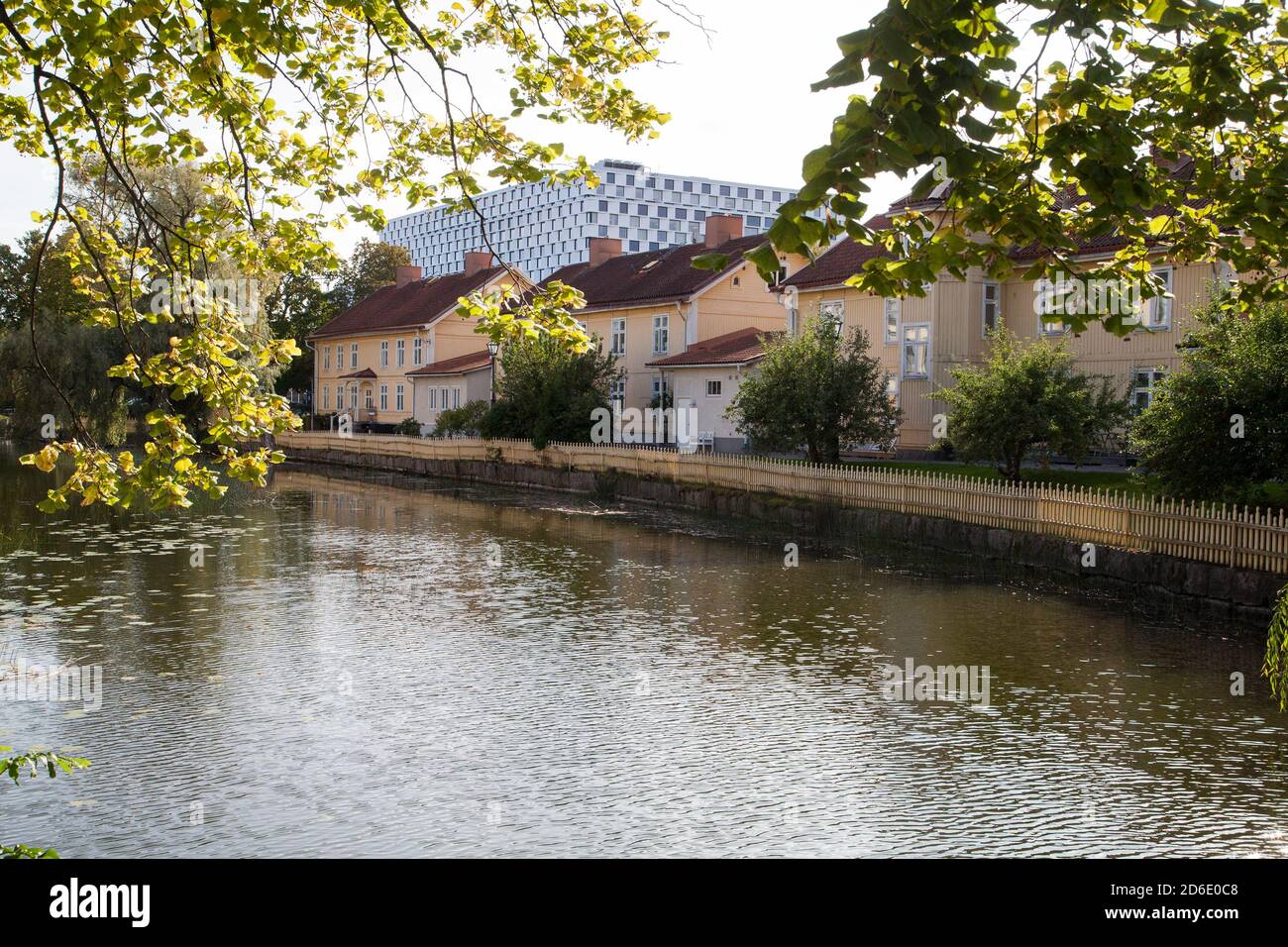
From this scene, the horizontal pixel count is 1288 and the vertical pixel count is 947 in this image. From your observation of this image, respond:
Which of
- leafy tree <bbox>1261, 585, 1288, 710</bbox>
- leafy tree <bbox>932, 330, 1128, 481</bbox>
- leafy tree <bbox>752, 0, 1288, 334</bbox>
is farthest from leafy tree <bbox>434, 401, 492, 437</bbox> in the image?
leafy tree <bbox>1261, 585, 1288, 710</bbox>

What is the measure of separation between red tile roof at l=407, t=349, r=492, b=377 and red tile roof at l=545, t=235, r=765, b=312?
5.93 meters

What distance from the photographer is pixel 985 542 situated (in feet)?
76.2

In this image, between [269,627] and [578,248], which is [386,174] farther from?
[578,248]

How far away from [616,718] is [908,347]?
28.5 meters

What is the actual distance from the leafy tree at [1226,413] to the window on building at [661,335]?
32.3 m

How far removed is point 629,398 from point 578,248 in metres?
87.3

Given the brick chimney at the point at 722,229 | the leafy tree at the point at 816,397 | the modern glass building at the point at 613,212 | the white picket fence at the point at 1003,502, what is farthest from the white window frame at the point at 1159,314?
the modern glass building at the point at 613,212

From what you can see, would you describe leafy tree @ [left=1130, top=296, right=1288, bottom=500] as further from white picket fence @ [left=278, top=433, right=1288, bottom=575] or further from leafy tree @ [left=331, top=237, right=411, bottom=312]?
leafy tree @ [left=331, top=237, right=411, bottom=312]

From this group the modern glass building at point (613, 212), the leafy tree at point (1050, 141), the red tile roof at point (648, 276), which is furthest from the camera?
the modern glass building at point (613, 212)

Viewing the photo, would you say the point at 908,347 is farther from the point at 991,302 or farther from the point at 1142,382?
the point at 1142,382

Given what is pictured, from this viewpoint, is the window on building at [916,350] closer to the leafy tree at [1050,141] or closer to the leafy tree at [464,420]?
the leafy tree at [464,420]

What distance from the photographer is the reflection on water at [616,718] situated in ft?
28.0

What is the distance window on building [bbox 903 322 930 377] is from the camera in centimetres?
3712

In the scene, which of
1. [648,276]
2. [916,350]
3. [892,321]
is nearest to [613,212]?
[648,276]
